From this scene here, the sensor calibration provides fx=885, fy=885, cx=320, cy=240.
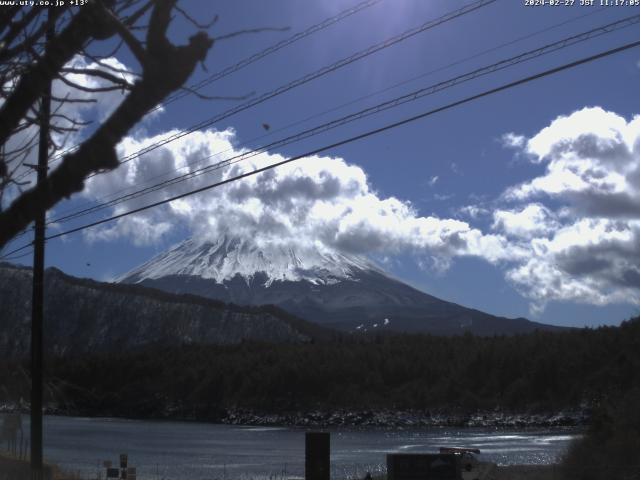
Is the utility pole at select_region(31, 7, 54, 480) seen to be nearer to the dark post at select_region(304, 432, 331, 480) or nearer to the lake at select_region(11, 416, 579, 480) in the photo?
the dark post at select_region(304, 432, 331, 480)

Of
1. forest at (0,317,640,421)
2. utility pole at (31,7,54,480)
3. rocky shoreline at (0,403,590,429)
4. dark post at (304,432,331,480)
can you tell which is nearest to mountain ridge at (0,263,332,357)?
forest at (0,317,640,421)

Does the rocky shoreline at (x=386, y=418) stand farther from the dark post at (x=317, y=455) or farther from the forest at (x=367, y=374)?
the dark post at (x=317, y=455)

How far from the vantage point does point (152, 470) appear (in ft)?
125

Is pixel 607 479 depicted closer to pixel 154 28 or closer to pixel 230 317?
pixel 154 28

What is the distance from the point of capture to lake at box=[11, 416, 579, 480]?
3788 centimetres

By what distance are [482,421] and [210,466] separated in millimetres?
44780

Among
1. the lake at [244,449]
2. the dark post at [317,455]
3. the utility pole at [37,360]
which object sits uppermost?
the utility pole at [37,360]

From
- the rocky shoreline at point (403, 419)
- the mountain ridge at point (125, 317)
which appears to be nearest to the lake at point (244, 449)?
the rocky shoreline at point (403, 419)

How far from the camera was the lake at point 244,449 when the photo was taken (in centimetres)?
3788

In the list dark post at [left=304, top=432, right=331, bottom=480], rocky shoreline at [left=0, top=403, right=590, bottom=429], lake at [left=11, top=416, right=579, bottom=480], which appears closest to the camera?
dark post at [left=304, top=432, right=331, bottom=480]

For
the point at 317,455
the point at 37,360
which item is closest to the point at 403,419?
the point at 37,360

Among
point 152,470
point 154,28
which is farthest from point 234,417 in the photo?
point 154,28

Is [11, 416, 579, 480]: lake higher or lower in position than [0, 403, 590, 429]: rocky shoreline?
higher

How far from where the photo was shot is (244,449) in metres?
52.7
